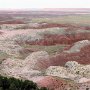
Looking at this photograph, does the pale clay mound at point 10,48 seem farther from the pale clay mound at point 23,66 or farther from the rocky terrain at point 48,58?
the pale clay mound at point 23,66

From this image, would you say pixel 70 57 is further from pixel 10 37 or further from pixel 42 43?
pixel 10 37

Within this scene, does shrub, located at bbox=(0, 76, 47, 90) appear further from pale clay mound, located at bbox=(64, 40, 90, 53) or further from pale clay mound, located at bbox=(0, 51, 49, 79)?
pale clay mound, located at bbox=(64, 40, 90, 53)

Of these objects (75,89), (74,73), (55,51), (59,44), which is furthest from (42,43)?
(75,89)

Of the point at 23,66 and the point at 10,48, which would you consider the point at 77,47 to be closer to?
the point at 10,48

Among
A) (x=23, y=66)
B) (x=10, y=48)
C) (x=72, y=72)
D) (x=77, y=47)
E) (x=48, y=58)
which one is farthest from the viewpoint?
(x=10, y=48)

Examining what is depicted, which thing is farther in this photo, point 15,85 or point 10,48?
point 10,48

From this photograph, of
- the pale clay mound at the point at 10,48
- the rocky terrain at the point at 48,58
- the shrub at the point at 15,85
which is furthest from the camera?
the pale clay mound at the point at 10,48

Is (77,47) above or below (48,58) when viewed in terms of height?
above

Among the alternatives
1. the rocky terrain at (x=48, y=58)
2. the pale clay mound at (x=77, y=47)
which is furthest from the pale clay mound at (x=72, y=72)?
the pale clay mound at (x=77, y=47)

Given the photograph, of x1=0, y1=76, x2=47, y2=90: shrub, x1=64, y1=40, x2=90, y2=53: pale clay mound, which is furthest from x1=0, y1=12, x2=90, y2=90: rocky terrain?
x1=0, y1=76, x2=47, y2=90: shrub

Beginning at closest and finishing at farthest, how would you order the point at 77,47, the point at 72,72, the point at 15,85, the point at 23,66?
the point at 15,85
the point at 72,72
the point at 23,66
the point at 77,47

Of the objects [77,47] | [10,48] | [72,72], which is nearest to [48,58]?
[72,72]
